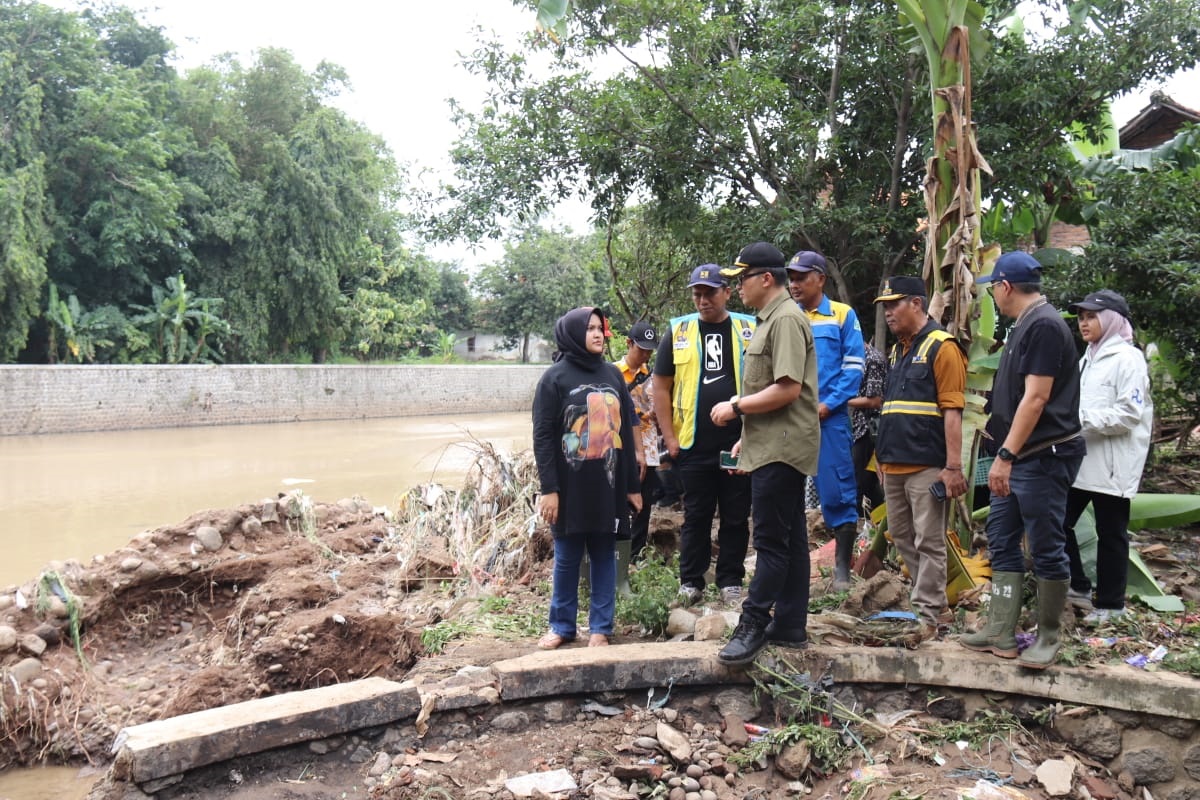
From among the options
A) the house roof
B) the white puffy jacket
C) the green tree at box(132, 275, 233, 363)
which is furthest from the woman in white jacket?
the green tree at box(132, 275, 233, 363)

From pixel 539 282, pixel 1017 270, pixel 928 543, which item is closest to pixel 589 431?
pixel 928 543

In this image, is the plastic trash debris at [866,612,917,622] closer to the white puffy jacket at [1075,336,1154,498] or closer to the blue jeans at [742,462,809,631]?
the blue jeans at [742,462,809,631]

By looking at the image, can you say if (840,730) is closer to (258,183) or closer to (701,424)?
(701,424)

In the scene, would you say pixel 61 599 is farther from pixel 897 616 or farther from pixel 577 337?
pixel 897 616

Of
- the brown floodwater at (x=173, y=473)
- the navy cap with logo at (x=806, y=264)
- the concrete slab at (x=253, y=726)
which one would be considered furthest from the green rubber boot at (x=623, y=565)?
the brown floodwater at (x=173, y=473)

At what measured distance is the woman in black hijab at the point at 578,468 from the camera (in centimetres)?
390

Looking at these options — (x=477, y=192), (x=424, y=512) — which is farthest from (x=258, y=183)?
(x=424, y=512)

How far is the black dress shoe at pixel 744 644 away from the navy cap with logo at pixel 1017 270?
171cm

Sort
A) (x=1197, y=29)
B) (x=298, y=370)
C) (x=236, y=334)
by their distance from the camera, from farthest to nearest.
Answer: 1. (x=236, y=334)
2. (x=298, y=370)
3. (x=1197, y=29)

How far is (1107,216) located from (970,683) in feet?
13.8

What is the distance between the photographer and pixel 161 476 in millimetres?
14016

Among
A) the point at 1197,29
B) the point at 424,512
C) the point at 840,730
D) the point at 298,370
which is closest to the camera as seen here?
the point at 840,730

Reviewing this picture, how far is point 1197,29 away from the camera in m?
6.48

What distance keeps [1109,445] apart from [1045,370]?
100 cm
